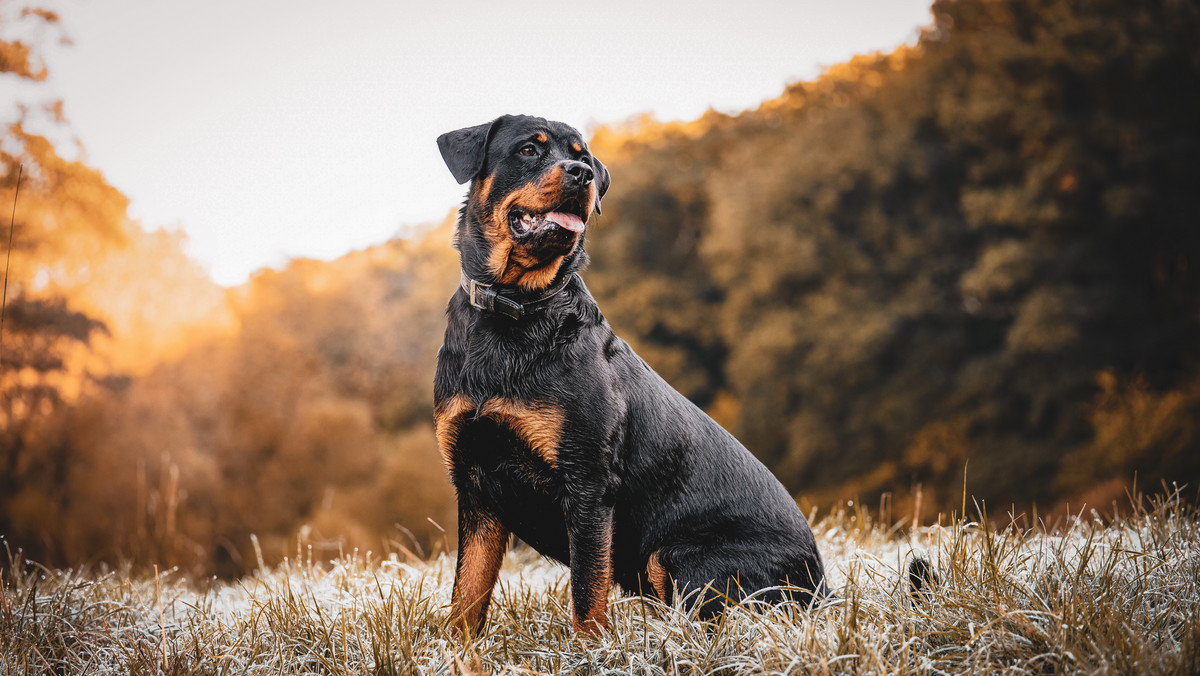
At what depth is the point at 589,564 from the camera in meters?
2.71

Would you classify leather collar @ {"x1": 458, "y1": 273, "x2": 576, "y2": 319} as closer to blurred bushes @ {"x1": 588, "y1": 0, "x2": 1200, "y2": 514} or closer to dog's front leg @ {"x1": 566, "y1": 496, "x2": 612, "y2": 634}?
dog's front leg @ {"x1": 566, "y1": 496, "x2": 612, "y2": 634}

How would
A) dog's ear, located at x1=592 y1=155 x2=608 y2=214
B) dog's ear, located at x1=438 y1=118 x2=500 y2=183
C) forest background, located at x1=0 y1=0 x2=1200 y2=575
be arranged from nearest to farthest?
dog's ear, located at x1=438 y1=118 x2=500 y2=183
dog's ear, located at x1=592 y1=155 x2=608 y2=214
forest background, located at x1=0 y1=0 x2=1200 y2=575

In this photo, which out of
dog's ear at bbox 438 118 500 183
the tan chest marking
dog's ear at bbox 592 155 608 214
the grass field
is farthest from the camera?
dog's ear at bbox 592 155 608 214

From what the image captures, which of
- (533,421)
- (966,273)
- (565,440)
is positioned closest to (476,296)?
(533,421)

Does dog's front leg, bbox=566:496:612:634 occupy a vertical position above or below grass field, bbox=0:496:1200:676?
above

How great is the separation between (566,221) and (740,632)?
1674mm

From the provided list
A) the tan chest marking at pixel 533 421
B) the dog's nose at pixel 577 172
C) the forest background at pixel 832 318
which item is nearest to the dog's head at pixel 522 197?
the dog's nose at pixel 577 172

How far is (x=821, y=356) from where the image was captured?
15.5 metres

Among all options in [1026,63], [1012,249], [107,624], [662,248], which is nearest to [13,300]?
[107,624]

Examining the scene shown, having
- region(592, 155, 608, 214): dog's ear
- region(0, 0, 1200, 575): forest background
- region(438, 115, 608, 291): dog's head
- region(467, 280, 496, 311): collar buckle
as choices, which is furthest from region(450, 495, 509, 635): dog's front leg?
region(0, 0, 1200, 575): forest background

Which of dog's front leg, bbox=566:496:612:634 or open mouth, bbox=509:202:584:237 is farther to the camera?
open mouth, bbox=509:202:584:237

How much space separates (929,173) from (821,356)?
4636 mm

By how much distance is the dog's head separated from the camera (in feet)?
9.55

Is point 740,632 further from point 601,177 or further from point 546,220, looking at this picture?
point 601,177
